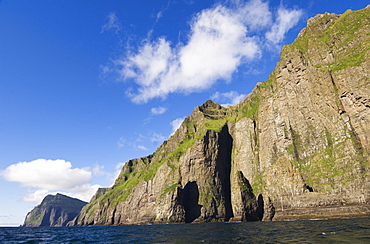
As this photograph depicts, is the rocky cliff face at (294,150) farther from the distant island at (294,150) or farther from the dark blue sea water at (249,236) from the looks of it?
the dark blue sea water at (249,236)

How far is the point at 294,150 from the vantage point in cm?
11625

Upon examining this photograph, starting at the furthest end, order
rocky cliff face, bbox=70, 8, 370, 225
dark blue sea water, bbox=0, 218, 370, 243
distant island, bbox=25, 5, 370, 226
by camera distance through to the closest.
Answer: rocky cliff face, bbox=70, 8, 370, 225 < distant island, bbox=25, 5, 370, 226 < dark blue sea water, bbox=0, 218, 370, 243

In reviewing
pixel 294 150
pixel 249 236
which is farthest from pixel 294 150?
pixel 249 236

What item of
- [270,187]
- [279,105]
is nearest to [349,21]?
[279,105]

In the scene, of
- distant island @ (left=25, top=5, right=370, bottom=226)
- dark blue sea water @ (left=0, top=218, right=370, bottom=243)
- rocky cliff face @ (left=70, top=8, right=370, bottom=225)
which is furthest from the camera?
rocky cliff face @ (left=70, top=8, right=370, bottom=225)

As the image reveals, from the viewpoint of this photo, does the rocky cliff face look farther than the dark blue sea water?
Yes

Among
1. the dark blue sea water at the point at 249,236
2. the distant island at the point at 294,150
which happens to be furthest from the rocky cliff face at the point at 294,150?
the dark blue sea water at the point at 249,236

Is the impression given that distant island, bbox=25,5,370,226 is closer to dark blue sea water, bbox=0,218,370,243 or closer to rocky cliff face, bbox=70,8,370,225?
rocky cliff face, bbox=70,8,370,225

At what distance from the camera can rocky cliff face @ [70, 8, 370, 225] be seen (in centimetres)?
9200

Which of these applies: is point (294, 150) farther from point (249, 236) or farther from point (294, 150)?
point (249, 236)

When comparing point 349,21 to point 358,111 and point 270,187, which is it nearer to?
point 358,111

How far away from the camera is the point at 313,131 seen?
366 feet

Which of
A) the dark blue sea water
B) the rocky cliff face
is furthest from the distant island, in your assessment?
the dark blue sea water

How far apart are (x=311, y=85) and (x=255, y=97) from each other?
5769 centimetres
